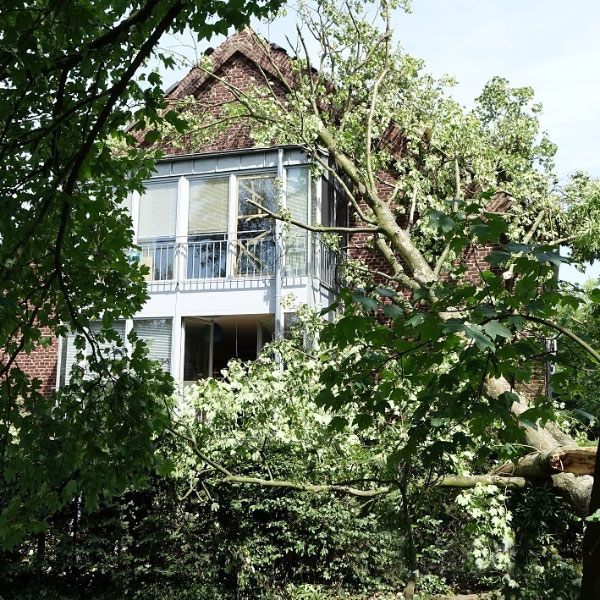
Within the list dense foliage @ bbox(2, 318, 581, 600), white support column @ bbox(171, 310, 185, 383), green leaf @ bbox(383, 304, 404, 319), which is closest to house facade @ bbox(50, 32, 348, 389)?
white support column @ bbox(171, 310, 185, 383)

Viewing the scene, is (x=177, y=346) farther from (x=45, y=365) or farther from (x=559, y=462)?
(x=559, y=462)

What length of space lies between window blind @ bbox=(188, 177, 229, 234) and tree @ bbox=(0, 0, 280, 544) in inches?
341

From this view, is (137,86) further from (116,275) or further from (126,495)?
(126,495)

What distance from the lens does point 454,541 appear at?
31.5 feet

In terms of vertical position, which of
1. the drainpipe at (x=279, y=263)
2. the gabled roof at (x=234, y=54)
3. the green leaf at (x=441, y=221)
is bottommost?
the green leaf at (x=441, y=221)

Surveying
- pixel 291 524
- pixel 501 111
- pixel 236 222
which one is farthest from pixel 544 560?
pixel 501 111

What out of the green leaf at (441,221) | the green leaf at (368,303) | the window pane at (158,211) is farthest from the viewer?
the window pane at (158,211)

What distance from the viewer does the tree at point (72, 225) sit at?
446 cm

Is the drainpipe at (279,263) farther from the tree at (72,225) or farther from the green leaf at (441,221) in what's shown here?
the green leaf at (441,221)

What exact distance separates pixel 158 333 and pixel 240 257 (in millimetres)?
2283

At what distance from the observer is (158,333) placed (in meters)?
14.9

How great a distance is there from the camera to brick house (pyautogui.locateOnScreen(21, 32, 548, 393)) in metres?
14.4

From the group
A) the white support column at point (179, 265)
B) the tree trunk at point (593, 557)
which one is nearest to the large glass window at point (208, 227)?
the white support column at point (179, 265)

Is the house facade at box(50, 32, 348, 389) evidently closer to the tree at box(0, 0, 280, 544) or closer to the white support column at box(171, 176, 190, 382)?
the white support column at box(171, 176, 190, 382)
